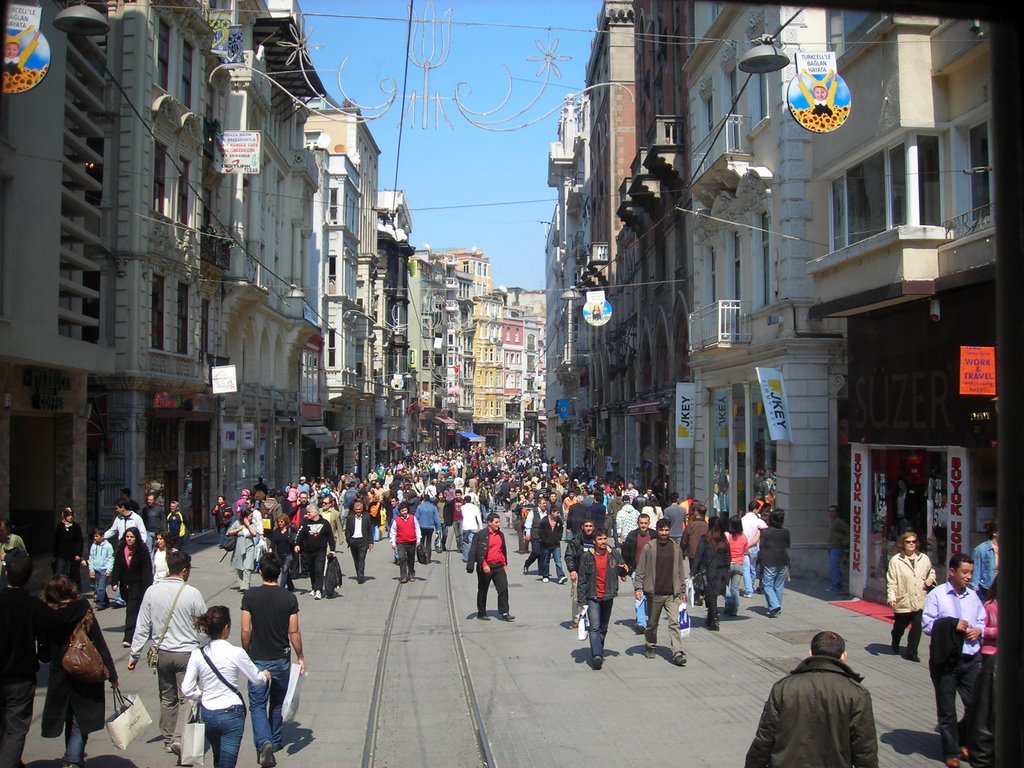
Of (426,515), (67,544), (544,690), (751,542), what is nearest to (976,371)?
(751,542)

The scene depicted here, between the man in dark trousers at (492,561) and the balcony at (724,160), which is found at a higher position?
the balcony at (724,160)

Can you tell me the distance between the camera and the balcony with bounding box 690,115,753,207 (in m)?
21.5

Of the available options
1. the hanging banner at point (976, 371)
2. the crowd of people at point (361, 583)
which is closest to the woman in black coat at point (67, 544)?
the crowd of people at point (361, 583)

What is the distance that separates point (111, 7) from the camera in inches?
937

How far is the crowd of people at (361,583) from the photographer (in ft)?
21.5

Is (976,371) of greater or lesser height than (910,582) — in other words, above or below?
above

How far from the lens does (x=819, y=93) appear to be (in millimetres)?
14383

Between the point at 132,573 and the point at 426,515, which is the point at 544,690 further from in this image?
the point at 426,515

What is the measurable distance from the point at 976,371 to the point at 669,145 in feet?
61.5

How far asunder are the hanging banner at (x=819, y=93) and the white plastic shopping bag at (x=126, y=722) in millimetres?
11888

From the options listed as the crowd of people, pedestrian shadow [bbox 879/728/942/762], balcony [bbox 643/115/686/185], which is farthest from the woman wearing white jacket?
balcony [bbox 643/115/686/185]

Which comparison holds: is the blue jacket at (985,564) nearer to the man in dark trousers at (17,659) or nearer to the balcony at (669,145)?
the man in dark trousers at (17,659)

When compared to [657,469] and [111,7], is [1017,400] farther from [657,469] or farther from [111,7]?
[657,469]

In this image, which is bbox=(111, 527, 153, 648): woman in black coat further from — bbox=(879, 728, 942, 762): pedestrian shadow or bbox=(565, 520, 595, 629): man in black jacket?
bbox=(879, 728, 942, 762): pedestrian shadow
